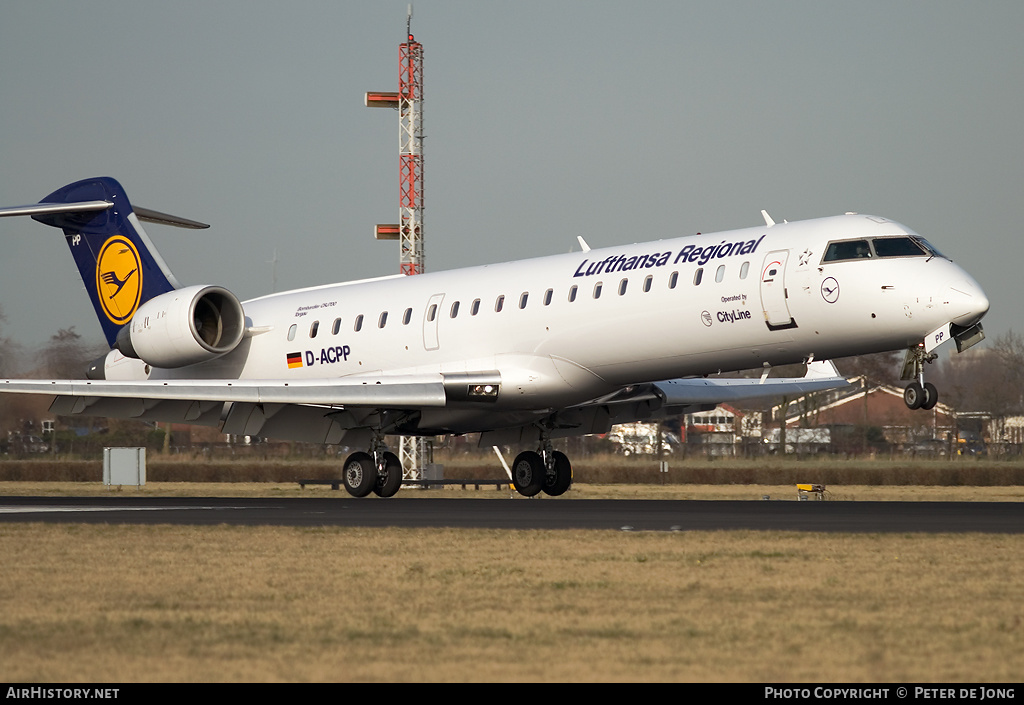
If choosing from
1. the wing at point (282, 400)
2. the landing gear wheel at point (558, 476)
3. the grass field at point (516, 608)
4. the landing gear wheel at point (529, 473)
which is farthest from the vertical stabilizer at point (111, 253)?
the grass field at point (516, 608)

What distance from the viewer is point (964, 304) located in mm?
17938

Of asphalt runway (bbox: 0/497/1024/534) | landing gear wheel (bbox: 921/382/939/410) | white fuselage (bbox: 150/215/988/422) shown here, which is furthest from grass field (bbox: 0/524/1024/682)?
white fuselage (bbox: 150/215/988/422)

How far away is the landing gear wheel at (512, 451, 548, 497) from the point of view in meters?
26.2

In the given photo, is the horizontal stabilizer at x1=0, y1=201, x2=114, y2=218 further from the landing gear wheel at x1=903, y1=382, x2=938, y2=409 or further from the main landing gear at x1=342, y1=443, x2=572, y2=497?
the landing gear wheel at x1=903, y1=382, x2=938, y2=409

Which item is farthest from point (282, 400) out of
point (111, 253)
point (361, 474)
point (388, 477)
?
point (111, 253)

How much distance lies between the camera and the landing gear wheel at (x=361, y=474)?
24641mm

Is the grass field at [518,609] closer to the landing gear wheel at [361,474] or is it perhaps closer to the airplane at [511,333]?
the airplane at [511,333]

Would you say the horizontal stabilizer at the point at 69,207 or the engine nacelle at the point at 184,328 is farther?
the horizontal stabilizer at the point at 69,207

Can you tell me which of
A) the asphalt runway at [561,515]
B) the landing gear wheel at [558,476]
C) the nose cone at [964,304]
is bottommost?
the asphalt runway at [561,515]

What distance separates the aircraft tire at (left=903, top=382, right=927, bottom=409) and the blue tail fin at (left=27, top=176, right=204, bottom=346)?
16256 millimetres

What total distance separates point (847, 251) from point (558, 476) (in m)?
9.10

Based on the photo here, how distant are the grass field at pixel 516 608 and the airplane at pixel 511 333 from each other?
5655mm
